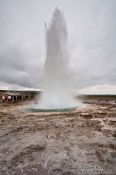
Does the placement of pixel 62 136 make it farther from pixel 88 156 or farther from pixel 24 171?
pixel 24 171

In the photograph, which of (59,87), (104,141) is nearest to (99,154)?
(104,141)

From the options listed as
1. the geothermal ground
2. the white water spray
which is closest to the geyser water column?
the white water spray

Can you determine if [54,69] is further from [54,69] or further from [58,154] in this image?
[58,154]

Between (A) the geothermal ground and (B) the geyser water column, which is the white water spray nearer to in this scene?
(B) the geyser water column

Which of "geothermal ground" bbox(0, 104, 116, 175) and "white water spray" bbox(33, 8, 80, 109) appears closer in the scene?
"geothermal ground" bbox(0, 104, 116, 175)

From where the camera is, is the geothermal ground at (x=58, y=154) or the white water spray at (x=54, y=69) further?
the white water spray at (x=54, y=69)

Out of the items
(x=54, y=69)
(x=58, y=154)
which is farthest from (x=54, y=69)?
(x=58, y=154)

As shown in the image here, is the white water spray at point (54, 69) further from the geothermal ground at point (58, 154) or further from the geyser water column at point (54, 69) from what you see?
the geothermal ground at point (58, 154)

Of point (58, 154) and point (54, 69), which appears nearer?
point (58, 154)

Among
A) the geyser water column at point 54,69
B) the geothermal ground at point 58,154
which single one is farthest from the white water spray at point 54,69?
the geothermal ground at point 58,154

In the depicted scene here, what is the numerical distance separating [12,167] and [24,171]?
440 mm

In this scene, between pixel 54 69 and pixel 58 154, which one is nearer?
pixel 58 154

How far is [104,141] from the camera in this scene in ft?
18.8

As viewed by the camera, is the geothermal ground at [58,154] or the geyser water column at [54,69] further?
the geyser water column at [54,69]
